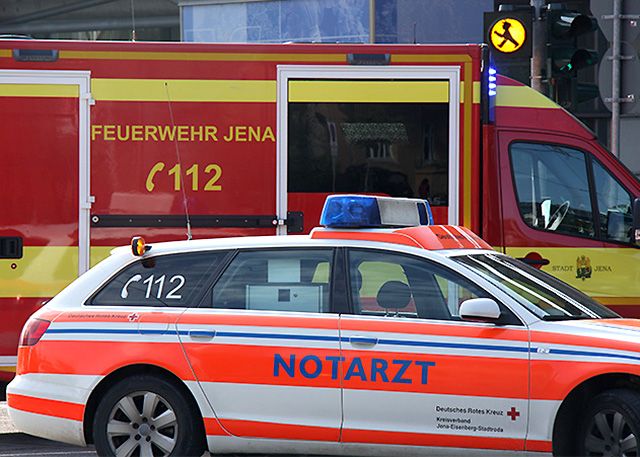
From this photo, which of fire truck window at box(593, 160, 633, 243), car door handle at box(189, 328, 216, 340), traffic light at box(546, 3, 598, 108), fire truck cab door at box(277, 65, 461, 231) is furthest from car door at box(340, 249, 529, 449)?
traffic light at box(546, 3, 598, 108)

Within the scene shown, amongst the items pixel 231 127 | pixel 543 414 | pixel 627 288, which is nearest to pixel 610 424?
pixel 543 414

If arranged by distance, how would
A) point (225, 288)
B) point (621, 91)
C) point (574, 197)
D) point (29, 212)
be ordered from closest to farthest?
point (225, 288) → point (29, 212) → point (574, 197) → point (621, 91)

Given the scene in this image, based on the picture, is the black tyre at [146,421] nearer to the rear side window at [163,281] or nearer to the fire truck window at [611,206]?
the rear side window at [163,281]

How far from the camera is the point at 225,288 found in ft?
23.2

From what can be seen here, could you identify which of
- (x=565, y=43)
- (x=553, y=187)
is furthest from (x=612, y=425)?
(x=565, y=43)

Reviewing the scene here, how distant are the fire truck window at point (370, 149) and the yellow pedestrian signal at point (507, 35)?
74.5 inches

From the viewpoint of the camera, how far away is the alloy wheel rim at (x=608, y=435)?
6.40 m

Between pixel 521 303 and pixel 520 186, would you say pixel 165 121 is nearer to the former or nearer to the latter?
pixel 520 186

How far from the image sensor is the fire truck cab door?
936 centimetres

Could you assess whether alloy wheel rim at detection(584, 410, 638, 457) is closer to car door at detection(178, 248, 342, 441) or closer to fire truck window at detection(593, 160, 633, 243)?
car door at detection(178, 248, 342, 441)

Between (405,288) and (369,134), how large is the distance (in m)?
2.75

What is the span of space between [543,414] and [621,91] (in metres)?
5.40

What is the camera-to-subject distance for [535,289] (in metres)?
7.01

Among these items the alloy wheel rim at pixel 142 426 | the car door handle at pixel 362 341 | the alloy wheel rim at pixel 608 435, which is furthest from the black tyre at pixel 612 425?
the alloy wheel rim at pixel 142 426
